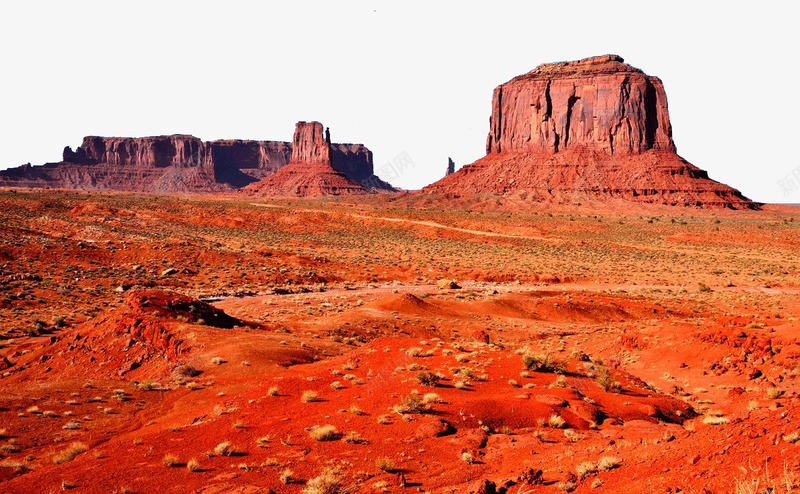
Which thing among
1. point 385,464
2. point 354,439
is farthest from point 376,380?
point 385,464

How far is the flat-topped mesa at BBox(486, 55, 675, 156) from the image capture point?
125 metres

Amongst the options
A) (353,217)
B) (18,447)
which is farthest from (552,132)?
(18,447)

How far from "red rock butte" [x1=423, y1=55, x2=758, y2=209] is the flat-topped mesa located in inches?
9.3

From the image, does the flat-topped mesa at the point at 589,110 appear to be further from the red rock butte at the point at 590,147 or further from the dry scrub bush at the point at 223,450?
the dry scrub bush at the point at 223,450

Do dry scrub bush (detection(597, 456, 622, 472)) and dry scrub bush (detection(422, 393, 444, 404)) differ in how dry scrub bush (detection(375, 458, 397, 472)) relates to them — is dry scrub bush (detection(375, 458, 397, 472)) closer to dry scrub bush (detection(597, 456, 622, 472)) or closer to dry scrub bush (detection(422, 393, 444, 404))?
dry scrub bush (detection(422, 393, 444, 404))

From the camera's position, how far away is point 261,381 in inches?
543

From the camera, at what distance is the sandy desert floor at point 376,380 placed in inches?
324

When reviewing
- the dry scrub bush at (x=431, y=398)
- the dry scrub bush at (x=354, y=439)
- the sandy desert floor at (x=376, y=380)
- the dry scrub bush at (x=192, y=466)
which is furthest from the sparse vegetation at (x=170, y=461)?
the dry scrub bush at (x=431, y=398)

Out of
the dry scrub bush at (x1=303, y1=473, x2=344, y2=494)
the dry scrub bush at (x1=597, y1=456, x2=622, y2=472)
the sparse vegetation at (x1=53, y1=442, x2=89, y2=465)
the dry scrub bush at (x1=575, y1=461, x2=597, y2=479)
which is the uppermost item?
the dry scrub bush at (x1=597, y1=456, x2=622, y2=472)

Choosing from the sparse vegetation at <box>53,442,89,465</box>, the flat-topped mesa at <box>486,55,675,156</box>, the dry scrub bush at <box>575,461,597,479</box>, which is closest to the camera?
the dry scrub bush at <box>575,461,597,479</box>

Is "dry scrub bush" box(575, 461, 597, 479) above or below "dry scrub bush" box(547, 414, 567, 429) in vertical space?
above

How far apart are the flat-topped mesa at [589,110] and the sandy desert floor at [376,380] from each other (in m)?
95.2

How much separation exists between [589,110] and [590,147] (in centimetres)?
928

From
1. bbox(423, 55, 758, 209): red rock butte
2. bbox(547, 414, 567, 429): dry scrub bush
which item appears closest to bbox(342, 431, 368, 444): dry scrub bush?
bbox(547, 414, 567, 429): dry scrub bush
